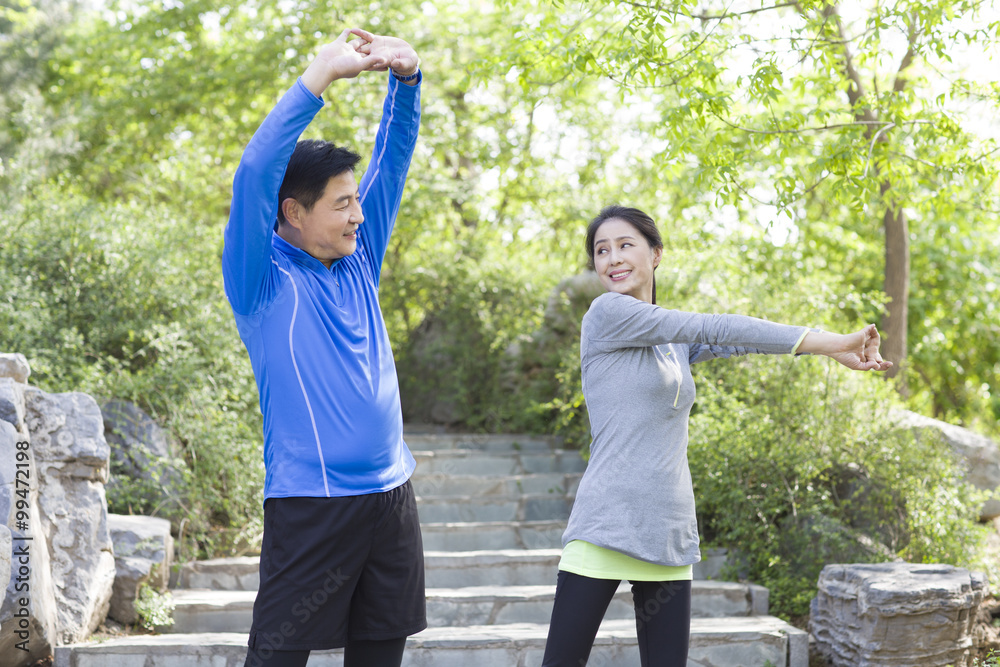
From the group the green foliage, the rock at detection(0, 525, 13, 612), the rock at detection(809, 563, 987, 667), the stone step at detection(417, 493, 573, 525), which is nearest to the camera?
the rock at detection(0, 525, 13, 612)

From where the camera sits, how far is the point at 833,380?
4.53m

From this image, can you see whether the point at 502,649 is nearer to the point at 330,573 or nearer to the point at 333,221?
the point at 330,573

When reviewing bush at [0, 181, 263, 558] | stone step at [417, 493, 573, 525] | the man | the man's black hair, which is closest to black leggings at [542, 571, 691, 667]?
the man

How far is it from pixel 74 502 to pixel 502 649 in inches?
73.2

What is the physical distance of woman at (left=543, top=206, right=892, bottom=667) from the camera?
185 centimetres

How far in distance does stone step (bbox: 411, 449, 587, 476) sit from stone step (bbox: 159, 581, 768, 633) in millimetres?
1887

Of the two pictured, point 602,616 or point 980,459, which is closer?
point 602,616

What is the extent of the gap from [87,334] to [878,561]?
4.42m

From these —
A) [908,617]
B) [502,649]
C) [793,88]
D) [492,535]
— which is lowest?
[502,649]

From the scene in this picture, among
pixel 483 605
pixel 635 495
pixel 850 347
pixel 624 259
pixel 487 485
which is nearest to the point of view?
pixel 850 347

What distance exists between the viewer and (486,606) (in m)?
3.90

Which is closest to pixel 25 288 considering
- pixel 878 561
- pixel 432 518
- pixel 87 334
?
pixel 87 334

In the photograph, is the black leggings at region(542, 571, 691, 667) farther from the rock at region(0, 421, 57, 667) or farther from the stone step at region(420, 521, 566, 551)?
the stone step at region(420, 521, 566, 551)

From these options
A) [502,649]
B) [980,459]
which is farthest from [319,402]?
[980,459]
